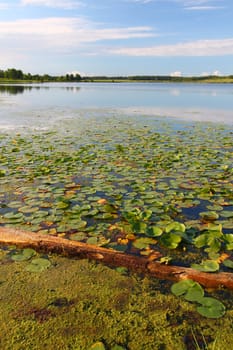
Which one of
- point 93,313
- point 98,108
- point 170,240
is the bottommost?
point 93,313

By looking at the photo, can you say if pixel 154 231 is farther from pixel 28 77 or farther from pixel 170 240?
pixel 28 77

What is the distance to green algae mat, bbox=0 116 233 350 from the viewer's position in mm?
1686

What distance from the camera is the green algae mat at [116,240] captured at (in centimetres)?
169

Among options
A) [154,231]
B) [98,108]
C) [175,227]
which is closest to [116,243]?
[154,231]

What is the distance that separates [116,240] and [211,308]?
1067 mm

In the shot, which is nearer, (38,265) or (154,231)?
(38,265)

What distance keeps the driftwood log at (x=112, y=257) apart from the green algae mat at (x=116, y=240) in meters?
0.07

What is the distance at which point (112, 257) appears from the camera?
232 cm

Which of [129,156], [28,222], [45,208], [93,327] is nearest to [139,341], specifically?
[93,327]

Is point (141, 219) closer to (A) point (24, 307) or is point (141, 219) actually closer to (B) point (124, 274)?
(B) point (124, 274)

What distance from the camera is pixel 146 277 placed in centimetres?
215

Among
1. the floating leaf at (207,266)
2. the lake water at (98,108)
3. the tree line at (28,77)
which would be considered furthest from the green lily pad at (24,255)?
the tree line at (28,77)

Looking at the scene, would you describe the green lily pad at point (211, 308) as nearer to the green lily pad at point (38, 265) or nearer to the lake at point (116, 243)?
the lake at point (116, 243)

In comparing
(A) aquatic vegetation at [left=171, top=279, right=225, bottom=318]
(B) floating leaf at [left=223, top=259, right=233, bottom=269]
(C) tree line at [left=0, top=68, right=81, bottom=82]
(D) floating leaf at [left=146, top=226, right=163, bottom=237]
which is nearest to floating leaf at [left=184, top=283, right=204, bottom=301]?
(A) aquatic vegetation at [left=171, top=279, right=225, bottom=318]
